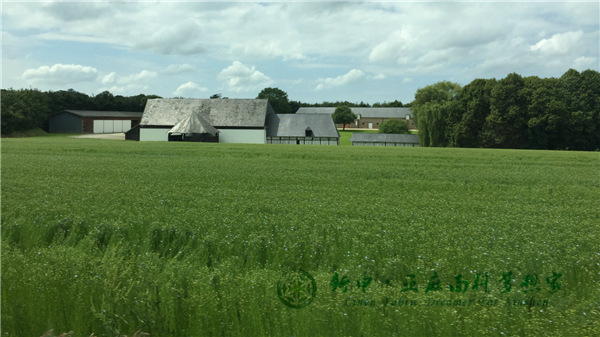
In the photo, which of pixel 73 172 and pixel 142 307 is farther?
pixel 73 172

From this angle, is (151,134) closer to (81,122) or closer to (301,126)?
(81,122)

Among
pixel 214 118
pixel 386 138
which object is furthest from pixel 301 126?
pixel 386 138

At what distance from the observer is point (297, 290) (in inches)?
198

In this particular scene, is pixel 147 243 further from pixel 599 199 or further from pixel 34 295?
pixel 599 199

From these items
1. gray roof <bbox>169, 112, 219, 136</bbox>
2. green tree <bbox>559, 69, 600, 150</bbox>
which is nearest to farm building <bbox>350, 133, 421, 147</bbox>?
green tree <bbox>559, 69, 600, 150</bbox>

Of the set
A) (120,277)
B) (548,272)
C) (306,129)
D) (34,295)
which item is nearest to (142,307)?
(120,277)

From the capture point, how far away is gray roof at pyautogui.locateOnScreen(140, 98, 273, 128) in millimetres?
70000

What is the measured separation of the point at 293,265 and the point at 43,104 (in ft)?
283

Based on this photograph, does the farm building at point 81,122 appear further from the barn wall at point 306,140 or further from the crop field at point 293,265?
the crop field at point 293,265

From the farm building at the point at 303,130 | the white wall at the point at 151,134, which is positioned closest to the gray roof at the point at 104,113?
the white wall at the point at 151,134

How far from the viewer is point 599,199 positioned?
12.0m

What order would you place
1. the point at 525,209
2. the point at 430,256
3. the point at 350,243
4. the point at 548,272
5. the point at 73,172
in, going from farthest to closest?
the point at 73,172
the point at 525,209
the point at 350,243
the point at 430,256
the point at 548,272

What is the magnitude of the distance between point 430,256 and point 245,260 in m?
2.68

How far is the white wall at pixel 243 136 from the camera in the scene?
228 ft
